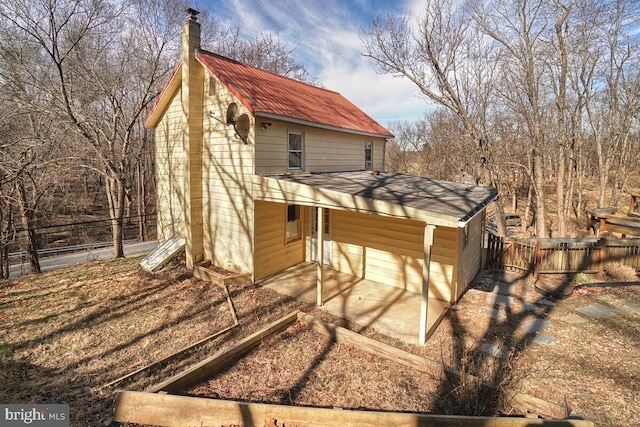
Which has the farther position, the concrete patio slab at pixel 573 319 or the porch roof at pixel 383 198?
the concrete patio slab at pixel 573 319

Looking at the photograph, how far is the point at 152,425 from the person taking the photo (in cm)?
397

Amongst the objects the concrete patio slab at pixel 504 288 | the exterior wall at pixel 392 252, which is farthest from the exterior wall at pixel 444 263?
the concrete patio slab at pixel 504 288

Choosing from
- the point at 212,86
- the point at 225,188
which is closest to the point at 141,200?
the point at 212,86

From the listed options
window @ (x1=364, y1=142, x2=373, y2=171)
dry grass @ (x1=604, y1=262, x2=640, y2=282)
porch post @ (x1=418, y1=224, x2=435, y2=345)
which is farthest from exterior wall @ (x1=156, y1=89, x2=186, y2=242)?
dry grass @ (x1=604, y1=262, x2=640, y2=282)

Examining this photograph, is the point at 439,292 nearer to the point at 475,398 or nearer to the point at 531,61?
the point at 475,398

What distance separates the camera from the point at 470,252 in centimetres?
915

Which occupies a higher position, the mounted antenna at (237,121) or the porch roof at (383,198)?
the mounted antenna at (237,121)

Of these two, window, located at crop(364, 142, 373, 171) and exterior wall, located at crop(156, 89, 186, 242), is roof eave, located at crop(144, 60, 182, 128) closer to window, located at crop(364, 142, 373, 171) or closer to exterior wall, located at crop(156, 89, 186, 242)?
exterior wall, located at crop(156, 89, 186, 242)

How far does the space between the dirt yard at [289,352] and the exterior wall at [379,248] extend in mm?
1566

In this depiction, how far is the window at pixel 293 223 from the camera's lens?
10086 millimetres

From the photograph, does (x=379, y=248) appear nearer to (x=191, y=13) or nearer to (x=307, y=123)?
(x=307, y=123)

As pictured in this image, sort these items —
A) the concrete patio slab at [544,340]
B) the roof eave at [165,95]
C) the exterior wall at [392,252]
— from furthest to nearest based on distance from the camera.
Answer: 1. the roof eave at [165,95]
2. the exterior wall at [392,252]
3. the concrete patio slab at [544,340]

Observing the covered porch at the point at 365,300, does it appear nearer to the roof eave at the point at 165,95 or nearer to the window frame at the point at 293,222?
the window frame at the point at 293,222

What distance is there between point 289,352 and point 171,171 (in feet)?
26.1
